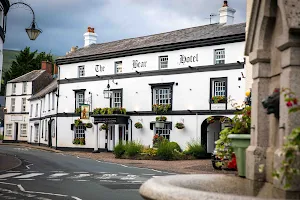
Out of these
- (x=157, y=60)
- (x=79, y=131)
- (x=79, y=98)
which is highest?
(x=157, y=60)

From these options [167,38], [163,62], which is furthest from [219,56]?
[167,38]

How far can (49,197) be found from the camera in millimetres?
13570

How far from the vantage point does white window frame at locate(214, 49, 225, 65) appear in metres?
34.1

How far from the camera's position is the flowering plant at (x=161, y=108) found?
36.7m

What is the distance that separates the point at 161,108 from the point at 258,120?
31.2 metres

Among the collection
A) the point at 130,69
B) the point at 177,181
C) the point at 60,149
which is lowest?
the point at 60,149

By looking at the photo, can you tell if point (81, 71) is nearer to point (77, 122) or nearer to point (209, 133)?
point (77, 122)

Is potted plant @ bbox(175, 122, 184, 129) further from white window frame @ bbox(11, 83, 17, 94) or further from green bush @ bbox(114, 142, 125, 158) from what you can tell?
white window frame @ bbox(11, 83, 17, 94)

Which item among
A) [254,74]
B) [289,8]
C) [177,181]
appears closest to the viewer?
[289,8]

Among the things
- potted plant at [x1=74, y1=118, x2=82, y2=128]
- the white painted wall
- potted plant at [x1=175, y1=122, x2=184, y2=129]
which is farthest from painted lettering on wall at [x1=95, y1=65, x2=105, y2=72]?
potted plant at [x1=175, y1=122, x2=184, y2=129]

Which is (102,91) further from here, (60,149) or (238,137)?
(238,137)

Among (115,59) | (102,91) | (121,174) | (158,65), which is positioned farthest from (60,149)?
(121,174)

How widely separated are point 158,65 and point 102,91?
665 cm

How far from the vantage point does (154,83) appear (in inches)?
1496
